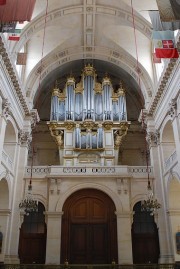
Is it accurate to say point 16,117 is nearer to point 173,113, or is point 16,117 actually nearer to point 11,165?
point 11,165

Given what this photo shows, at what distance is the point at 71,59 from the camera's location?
2141 centimetres

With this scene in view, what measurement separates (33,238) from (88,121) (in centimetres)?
825

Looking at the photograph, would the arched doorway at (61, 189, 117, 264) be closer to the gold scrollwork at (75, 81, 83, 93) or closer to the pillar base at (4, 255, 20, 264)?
the pillar base at (4, 255, 20, 264)

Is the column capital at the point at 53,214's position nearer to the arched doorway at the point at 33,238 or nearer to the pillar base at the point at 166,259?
the arched doorway at the point at 33,238

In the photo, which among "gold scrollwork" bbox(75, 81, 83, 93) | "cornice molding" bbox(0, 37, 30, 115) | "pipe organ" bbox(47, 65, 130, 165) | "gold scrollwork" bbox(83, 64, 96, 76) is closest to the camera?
"cornice molding" bbox(0, 37, 30, 115)

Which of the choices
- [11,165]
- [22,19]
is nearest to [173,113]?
[22,19]

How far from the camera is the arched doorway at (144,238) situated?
16641 mm

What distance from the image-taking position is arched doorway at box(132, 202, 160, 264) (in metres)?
16.6

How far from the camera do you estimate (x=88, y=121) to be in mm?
19938

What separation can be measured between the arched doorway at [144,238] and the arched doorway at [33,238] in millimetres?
5414

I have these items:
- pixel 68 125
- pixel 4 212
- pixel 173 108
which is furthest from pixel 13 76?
pixel 173 108

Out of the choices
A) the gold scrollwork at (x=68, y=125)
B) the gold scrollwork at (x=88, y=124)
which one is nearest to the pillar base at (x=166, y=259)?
the gold scrollwork at (x=88, y=124)

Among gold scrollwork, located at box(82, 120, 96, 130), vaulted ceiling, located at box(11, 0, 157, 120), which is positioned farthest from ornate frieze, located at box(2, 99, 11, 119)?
gold scrollwork, located at box(82, 120, 96, 130)

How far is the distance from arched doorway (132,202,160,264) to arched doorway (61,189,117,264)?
1.60 meters
